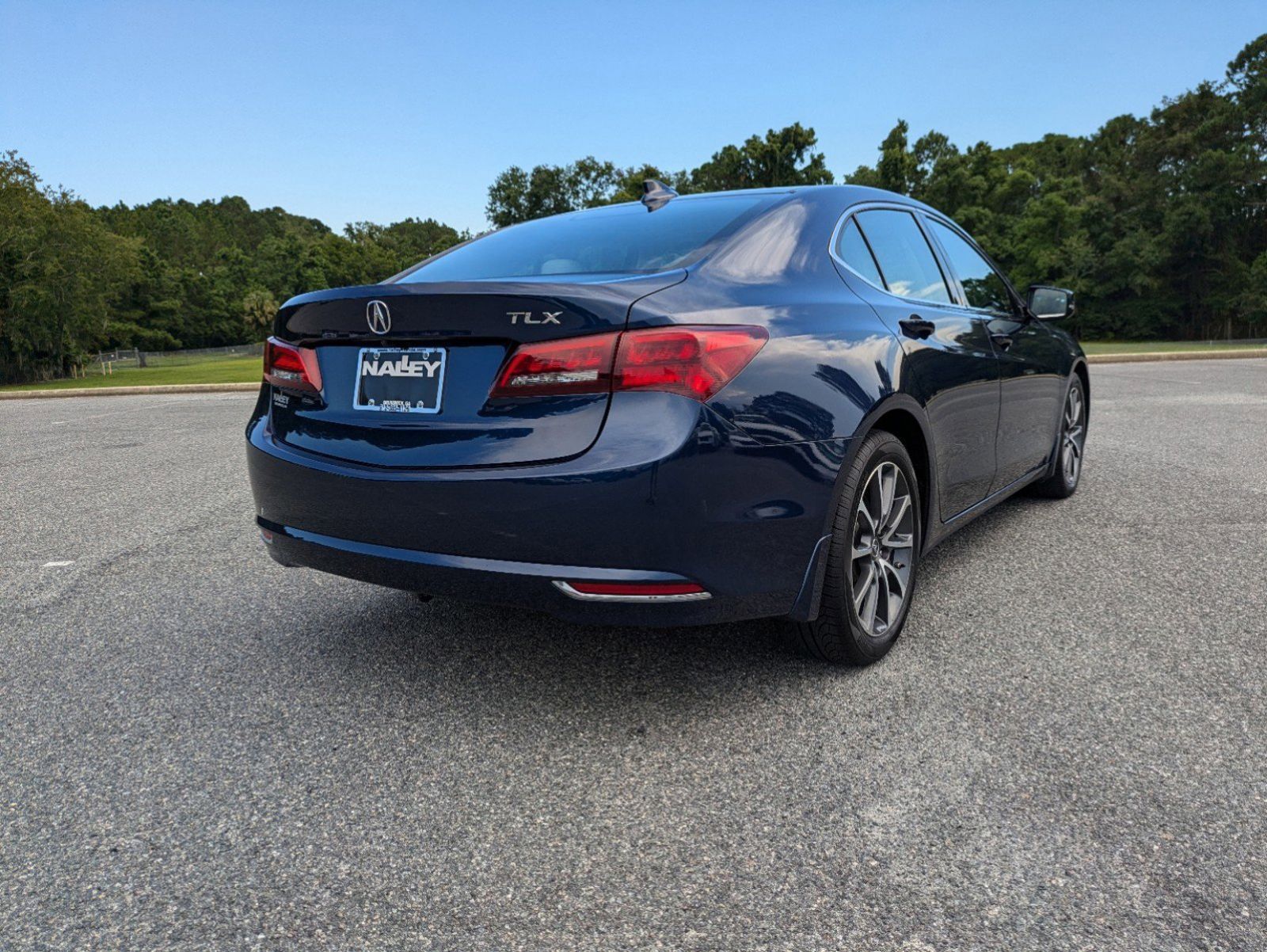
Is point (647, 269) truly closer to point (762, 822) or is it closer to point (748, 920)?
point (762, 822)

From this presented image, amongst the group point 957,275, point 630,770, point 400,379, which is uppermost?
point 957,275

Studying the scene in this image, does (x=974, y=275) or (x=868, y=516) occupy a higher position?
(x=974, y=275)

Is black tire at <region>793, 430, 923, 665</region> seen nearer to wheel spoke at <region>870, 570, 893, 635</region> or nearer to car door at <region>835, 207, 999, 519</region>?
wheel spoke at <region>870, 570, 893, 635</region>

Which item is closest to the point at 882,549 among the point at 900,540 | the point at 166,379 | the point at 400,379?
the point at 900,540

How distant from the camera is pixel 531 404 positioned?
2.35 meters

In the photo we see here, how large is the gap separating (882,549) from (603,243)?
1.36 m

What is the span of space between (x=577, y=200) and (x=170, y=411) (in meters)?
70.2

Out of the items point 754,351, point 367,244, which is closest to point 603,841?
point 754,351

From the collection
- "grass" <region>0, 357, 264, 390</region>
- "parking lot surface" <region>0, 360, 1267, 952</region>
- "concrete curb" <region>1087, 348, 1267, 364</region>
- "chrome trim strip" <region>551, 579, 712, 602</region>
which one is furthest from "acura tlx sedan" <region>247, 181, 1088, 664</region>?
"concrete curb" <region>1087, 348, 1267, 364</region>

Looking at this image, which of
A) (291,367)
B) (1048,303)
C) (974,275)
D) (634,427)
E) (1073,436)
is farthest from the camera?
(1073,436)

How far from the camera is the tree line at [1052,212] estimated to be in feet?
154

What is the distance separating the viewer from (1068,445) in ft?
17.9

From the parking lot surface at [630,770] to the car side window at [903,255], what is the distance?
1.21m

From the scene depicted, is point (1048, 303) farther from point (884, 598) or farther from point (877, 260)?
point (884, 598)
